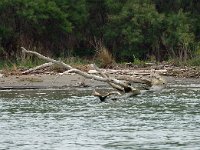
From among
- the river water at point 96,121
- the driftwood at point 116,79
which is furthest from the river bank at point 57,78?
the driftwood at point 116,79

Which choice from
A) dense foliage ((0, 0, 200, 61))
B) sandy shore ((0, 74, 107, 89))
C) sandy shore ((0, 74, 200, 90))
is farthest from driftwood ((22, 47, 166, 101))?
dense foliage ((0, 0, 200, 61))

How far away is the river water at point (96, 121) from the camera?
2020 centimetres

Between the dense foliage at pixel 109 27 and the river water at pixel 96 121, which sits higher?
the river water at pixel 96 121

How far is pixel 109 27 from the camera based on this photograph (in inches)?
2154

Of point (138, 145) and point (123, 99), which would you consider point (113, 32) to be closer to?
point (123, 99)

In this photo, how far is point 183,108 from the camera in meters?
28.2

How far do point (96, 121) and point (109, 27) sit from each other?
99.7 feet

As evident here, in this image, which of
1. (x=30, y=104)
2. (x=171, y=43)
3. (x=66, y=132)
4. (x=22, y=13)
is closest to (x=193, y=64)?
(x=171, y=43)

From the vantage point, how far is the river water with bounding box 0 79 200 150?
20.2 metres

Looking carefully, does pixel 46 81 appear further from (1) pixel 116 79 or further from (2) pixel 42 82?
(1) pixel 116 79

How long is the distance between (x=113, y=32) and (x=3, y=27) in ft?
23.2

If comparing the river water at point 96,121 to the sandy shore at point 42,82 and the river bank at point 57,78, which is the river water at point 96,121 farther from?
the river bank at point 57,78

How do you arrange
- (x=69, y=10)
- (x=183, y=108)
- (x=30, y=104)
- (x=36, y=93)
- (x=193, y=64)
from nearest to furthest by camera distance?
(x=183, y=108) < (x=30, y=104) < (x=36, y=93) < (x=193, y=64) < (x=69, y=10)

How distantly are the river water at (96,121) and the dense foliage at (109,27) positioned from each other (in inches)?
667
